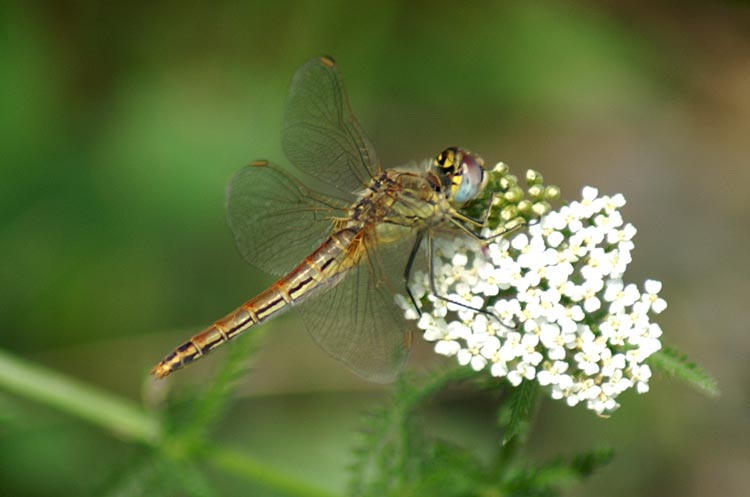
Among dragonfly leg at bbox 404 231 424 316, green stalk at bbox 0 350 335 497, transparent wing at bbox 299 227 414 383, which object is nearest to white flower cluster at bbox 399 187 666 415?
dragonfly leg at bbox 404 231 424 316

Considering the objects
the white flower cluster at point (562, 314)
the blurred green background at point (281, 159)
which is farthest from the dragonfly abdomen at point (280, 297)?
the blurred green background at point (281, 159)

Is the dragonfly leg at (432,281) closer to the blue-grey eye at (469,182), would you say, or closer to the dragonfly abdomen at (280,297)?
the blue-grey eye at (469,182)

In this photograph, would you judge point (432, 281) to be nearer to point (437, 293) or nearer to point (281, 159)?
point (437, 293)

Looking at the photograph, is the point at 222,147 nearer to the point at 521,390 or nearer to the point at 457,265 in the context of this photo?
the point at 457,265

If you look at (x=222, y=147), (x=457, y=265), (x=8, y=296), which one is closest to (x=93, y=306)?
(x=8, y=296)

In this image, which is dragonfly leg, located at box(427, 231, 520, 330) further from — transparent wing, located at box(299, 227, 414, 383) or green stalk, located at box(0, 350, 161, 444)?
green stalk, located at box(0, 350, 161, 444)

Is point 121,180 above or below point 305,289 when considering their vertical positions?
above
